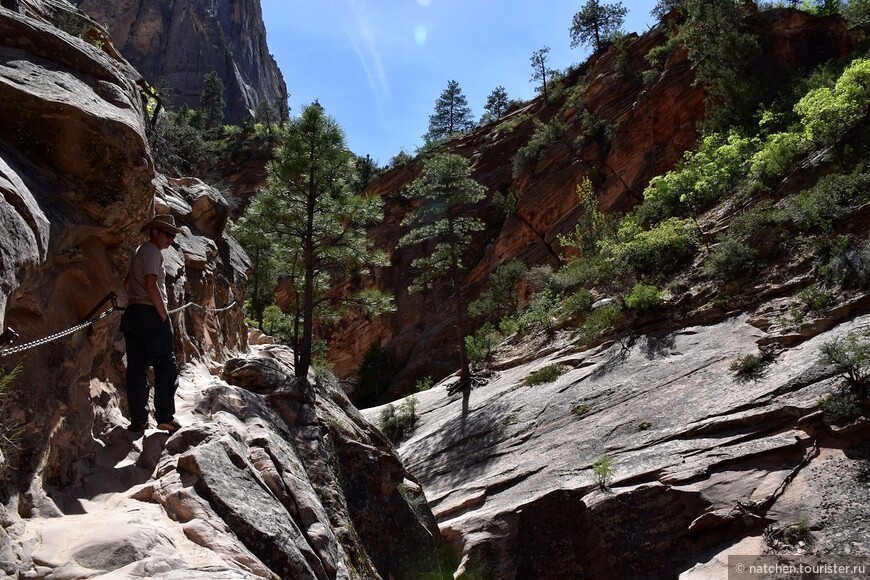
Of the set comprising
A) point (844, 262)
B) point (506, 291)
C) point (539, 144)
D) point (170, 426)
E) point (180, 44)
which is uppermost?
point (180, 44)

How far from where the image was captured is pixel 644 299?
1525cm

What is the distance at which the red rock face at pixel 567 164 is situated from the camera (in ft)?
89.6

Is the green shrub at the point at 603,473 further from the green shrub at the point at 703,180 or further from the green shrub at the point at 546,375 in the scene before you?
the green shrub at the point at 703,180

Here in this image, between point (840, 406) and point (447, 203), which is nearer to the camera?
point (840, 406)

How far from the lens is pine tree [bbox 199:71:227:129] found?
6059 cm

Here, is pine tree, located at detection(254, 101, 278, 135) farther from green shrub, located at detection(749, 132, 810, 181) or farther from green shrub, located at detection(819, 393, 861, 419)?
green shrub, located at detection(819, 393, 861, 419)

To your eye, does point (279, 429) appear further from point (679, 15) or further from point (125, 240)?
point (679, 15)

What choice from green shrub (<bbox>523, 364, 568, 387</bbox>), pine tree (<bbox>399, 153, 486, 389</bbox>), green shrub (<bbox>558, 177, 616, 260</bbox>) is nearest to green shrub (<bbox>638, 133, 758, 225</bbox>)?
green shrub (<bbox>558, 177, 616, 260</bbox>)

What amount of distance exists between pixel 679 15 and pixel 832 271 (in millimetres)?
Answer: 28120

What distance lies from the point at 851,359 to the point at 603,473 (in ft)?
14.3

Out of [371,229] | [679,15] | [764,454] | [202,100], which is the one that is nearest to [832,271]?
[764,454]

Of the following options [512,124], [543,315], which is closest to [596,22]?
[512,124]

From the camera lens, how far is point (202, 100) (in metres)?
61.7

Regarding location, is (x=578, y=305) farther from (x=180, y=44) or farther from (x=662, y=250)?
(x=180, y=44)
